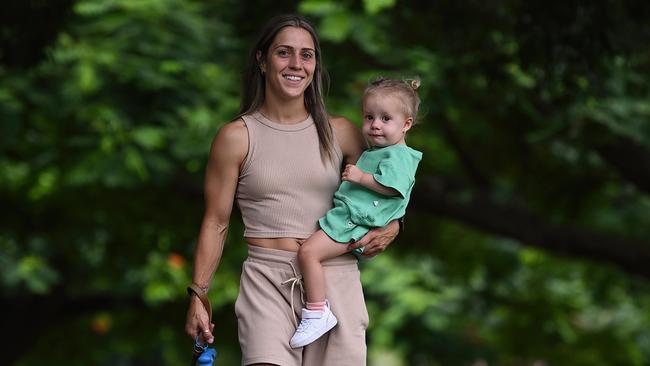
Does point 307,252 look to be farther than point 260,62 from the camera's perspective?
No

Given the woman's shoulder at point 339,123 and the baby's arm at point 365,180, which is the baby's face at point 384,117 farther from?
the woman's shoulder at point 339,123

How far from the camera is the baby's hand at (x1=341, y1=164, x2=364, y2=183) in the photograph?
4.15 meters

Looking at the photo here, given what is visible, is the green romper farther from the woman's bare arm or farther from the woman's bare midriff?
the woman's bare arm

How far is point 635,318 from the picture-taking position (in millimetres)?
14516

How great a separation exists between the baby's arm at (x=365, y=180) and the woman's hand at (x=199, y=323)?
712mm

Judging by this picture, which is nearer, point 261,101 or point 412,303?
point 261,101

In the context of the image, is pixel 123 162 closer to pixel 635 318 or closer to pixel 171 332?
pixel 171 332

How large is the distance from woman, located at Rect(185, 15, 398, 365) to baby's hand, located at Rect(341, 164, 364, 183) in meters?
0.18

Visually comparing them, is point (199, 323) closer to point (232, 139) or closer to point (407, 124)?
point (232, 139)

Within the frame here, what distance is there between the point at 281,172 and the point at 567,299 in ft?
28.2

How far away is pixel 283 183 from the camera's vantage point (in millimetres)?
4320

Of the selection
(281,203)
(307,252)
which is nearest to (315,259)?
(307,252)

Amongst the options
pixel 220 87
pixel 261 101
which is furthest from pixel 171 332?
pixel 261 101

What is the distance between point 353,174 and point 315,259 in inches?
12.9
